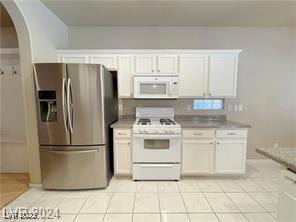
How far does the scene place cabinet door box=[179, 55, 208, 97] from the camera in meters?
3.33

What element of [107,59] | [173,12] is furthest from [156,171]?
[173,12]

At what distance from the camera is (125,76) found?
3385mm

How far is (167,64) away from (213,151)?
1669mm

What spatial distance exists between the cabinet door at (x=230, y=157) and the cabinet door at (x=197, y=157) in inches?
4.4

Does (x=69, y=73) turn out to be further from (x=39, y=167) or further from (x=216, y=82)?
(x=216, y=82)

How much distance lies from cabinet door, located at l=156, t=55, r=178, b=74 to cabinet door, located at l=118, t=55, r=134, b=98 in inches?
19.5

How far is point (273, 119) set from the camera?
148 inches

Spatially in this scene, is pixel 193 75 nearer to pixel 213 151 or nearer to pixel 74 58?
pixel 213 151

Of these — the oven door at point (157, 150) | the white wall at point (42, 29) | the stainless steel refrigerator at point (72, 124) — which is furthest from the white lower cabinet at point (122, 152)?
the white wall at point (42, 29)

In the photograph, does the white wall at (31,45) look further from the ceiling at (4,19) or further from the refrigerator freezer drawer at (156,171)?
the refrigerator freezer drawer at (156,171)

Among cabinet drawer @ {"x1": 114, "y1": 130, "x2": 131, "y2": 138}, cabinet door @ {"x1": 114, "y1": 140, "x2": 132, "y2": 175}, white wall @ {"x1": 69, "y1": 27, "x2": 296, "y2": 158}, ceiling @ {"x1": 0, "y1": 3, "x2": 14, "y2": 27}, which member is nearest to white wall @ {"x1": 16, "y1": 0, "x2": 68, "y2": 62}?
white wall @ {"x1": 69, "y1": 27, "x2": 296, "y2": 158}

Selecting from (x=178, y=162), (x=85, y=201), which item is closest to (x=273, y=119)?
(x=178, y=162)

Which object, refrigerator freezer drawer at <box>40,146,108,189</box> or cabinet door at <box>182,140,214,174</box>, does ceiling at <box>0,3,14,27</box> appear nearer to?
refrigerator freezer drawer at <box>40,146,108,189</box>

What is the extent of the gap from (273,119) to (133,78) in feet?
9.44
